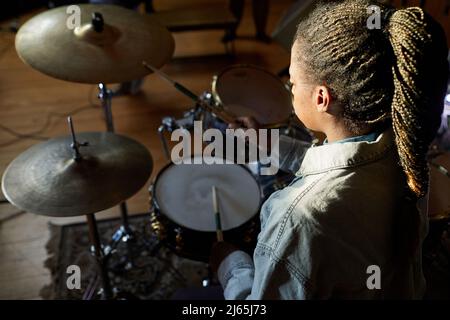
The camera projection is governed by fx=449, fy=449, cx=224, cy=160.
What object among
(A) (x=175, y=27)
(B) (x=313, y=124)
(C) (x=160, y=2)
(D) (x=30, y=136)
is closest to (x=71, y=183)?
(B) (x=313, y=124)

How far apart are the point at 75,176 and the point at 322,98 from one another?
0.72m

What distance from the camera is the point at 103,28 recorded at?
1359 millimetres

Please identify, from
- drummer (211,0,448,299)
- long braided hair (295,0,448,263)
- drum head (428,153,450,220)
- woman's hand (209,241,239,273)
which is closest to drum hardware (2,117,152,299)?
woman's hand (209,241,239,273)

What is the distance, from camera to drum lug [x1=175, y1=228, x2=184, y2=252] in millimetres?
1268

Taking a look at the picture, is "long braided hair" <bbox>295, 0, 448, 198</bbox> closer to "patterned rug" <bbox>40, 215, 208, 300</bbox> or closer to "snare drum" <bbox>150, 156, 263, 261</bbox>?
"snare drum" <bbox>150, 156, 263, 261</bbox>

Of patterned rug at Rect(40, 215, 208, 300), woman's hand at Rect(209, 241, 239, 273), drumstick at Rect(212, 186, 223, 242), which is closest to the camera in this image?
woman's hand at Rect(209, 241, 239, 273)

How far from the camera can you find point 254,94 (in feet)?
5.64

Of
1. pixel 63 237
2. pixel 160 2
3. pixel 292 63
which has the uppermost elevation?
pixel 292 63

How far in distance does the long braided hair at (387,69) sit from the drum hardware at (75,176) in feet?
2.15

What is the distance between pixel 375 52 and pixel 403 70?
2.0 inches

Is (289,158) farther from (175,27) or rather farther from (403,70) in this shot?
(175,27)

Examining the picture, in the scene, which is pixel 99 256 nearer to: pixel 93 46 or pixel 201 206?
pixel 201 206

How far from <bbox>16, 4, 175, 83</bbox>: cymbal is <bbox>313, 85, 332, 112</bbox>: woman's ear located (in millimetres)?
679

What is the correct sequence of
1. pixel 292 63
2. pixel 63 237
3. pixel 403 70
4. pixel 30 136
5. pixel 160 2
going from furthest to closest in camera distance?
pixel 160 2, pixel 30 136, pixel 63 237, pixel 292 63, pixel 403 70
